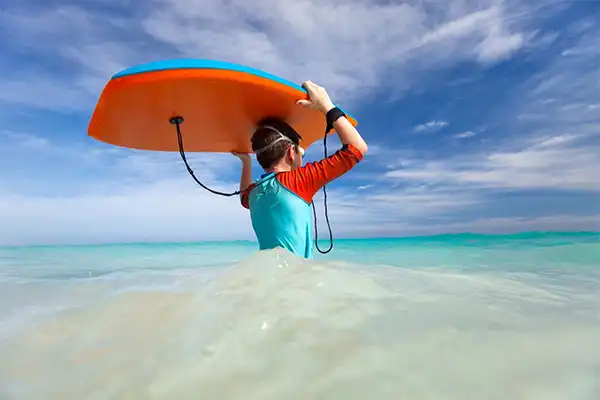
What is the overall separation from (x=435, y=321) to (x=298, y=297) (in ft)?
1.69

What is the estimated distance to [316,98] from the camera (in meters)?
2.65

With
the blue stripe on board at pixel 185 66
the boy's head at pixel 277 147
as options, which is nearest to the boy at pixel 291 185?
the boy's head at pixel 277 147

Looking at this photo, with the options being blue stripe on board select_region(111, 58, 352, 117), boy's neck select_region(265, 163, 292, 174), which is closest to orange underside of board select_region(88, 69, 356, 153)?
blue stripe on board select_region(111, 58, 352, 117)

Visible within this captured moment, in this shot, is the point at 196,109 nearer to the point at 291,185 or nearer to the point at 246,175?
the point at 246,175

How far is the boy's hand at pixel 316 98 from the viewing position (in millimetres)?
2615

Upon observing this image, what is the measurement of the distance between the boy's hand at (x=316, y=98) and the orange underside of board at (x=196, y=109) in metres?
0.05

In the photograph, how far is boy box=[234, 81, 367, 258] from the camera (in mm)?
2324

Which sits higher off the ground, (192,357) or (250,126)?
(250,126)

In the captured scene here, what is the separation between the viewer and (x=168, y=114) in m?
2.98

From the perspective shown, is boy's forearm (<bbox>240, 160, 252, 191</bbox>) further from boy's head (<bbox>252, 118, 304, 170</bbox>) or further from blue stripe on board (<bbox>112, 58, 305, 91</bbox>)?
blue stripe on board (<bbox>112, 58, 305, 91</bbox>)

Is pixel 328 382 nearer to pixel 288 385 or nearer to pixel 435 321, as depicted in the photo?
pixel 288 385

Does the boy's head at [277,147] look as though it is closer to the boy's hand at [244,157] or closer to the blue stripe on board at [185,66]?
the blue stripe on board at [185,66]

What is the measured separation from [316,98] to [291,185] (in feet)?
2.29

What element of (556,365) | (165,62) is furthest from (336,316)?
(165,62)
